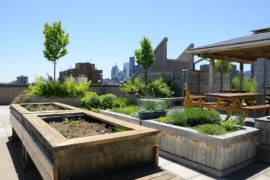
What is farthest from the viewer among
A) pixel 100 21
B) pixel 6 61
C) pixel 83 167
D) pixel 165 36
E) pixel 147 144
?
pixel 6 61

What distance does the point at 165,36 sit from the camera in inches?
551

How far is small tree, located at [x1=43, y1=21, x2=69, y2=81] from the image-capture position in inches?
403

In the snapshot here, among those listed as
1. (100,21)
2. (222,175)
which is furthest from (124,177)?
(100,21)

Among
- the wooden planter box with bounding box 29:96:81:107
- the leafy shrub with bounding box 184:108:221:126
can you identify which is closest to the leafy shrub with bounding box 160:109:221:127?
the leafy shrub with bounding box 184:108:221:126

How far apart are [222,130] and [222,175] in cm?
67

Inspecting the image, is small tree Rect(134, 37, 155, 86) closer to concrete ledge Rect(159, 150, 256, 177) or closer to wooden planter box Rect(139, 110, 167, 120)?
wooden planter box Rect(139, 110, 167, 120)

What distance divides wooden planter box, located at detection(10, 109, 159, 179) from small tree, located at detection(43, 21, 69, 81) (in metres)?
8.36

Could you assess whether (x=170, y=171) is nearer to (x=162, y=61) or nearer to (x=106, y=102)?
(x=106, y=102)

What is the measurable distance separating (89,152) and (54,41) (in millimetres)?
9348

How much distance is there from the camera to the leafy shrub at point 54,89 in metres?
9.48

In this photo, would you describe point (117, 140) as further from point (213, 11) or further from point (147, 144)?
point (213, 11)

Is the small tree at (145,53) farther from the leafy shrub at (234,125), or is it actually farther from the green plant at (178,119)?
the leafy shrub at (234,125)

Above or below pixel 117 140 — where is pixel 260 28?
above

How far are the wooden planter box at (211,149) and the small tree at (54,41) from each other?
27.0 ft
